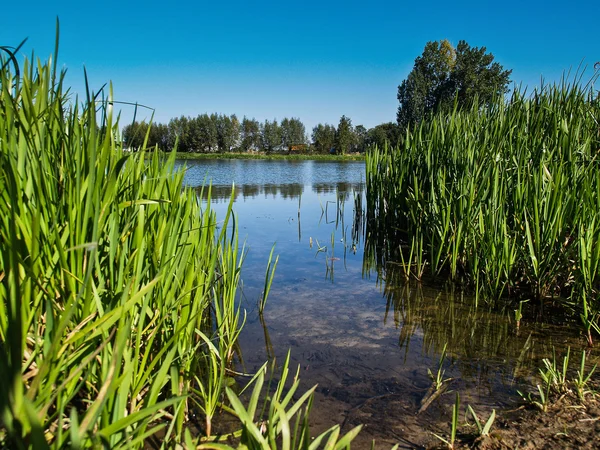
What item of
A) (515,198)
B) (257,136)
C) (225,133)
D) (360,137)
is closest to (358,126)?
(360,137)

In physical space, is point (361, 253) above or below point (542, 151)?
below

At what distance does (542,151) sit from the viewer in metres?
Result: 3.43

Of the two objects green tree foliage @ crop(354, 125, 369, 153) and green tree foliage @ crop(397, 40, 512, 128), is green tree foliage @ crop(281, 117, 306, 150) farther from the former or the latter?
green tree foliage @ crop(397, 40, 512, 128)

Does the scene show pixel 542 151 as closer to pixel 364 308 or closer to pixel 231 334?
pixel 364 308

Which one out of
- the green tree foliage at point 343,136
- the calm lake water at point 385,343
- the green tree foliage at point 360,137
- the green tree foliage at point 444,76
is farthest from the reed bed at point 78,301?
the green tree foliage at point 360,137

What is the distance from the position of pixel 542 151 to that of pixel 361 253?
2.42 metres

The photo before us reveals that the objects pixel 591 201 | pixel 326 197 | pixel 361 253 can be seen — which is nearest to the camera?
pixel 591 201

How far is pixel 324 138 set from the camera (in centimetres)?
7275

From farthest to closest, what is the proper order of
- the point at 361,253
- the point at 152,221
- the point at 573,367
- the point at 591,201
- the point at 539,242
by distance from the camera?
the point at 361,253
the point at 539,242
the point at 591,201
the point at 573,367
the point at 152,221

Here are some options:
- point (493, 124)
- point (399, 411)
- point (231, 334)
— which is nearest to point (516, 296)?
point (493, 124)

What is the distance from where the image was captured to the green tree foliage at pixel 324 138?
72438 millimetres

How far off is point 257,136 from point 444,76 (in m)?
41.4

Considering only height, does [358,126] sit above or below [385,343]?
above

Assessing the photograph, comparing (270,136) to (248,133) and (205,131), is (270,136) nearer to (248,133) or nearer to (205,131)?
(248,133)
